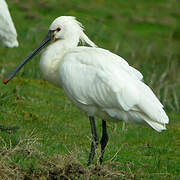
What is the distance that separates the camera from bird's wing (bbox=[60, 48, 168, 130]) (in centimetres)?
685

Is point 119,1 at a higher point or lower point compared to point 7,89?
lower

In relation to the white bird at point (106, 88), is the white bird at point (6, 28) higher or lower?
lower

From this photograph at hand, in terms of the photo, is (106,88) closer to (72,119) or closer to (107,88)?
(107,88)

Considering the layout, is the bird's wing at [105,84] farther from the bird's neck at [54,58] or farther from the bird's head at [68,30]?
the bird's head at [68,30]

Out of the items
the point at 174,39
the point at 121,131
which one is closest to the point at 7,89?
the point at 121,131

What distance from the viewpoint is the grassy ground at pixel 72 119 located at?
21.4ft

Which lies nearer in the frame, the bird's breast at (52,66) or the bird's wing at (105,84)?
the bird's wing at (105,84)

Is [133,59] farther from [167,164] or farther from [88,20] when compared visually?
[167,164]

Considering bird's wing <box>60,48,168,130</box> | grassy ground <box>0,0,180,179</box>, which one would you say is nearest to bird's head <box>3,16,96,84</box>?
bird's wing <box>60,48,168,130</box>

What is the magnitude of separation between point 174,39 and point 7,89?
11.9 metres

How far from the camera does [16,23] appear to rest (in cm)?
1827

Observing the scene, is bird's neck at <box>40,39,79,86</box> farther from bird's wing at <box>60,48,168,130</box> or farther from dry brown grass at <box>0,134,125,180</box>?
dry brown grass at <box>0,134,125,180</box>

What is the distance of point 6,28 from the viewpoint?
34.7ft

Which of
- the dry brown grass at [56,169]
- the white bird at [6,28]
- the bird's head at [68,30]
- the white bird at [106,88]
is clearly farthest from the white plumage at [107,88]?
the white bird at [6,28]
